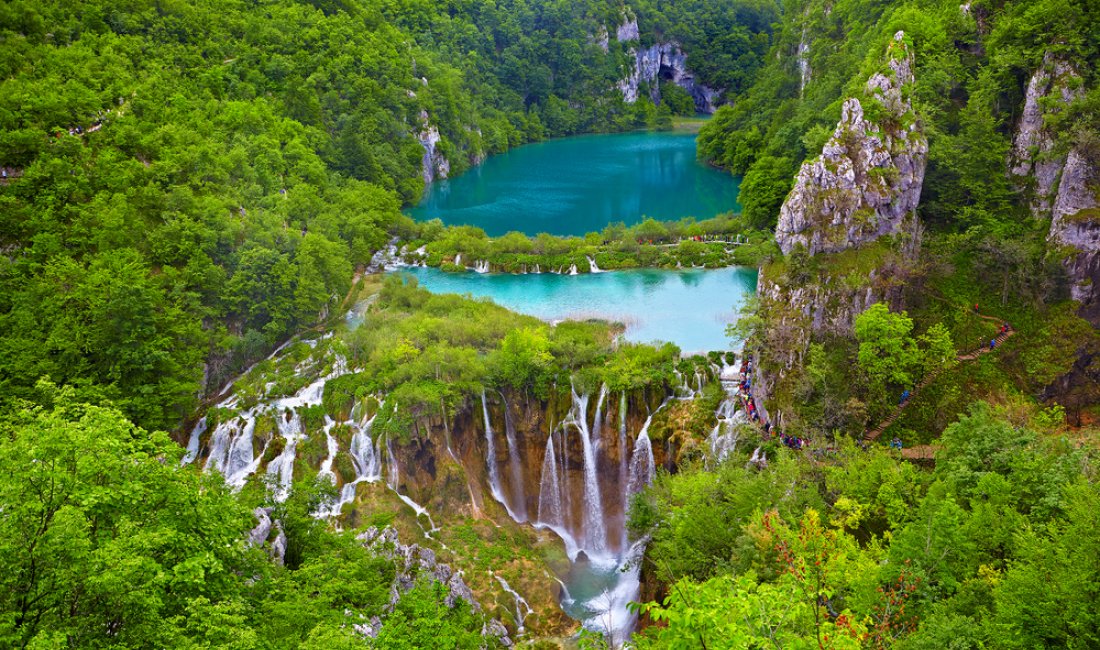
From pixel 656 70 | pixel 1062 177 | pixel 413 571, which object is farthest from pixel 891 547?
pixel 656 70

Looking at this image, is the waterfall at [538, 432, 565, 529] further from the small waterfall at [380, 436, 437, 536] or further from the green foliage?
the green foliage

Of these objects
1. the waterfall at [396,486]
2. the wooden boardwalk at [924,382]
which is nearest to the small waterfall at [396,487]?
the waterfall at [396,486]

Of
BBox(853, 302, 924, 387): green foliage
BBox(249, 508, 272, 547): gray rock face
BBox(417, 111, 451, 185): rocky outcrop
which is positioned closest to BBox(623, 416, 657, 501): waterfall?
BBox(853, 302, 924, 387): green foliage

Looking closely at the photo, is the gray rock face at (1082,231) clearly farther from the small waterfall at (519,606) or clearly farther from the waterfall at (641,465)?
the small waterfall at (519,606)

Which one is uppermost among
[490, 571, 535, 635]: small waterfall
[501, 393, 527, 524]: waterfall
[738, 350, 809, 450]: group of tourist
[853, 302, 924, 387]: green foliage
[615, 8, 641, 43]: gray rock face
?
[615, 8, 641, 43]: gray rock face

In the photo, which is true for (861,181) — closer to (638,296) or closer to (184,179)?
(638,296)

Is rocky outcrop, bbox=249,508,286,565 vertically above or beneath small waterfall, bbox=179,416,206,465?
above

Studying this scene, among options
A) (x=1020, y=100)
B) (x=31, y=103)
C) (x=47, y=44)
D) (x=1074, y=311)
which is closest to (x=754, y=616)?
(x=1074, y=311)
